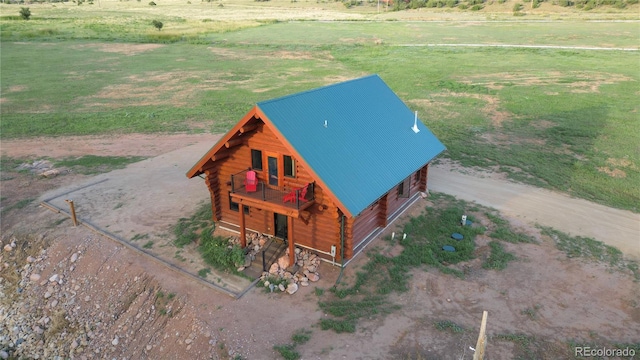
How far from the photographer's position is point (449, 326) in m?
14.5

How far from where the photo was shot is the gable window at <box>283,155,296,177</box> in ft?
56.5

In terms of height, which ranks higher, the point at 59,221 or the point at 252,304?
the point at 59,221

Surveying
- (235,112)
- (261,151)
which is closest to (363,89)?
(261,151)

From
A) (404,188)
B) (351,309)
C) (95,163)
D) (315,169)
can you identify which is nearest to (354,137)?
(315,169)

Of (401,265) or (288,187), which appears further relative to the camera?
(401,265)

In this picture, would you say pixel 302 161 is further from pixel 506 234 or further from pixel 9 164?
pixel 9 164

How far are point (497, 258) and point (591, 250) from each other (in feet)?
14.5

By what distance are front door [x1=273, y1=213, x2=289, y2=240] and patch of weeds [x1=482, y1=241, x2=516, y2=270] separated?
8380 mm

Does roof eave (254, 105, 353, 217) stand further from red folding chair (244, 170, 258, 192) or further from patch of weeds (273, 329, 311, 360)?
patch of weeds (273, 329, 311, 360)

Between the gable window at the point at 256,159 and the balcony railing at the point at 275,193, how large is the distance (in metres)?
0.43

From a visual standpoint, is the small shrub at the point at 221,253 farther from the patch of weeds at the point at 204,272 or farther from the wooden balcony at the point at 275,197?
the wooden balcony at the point at 275,197

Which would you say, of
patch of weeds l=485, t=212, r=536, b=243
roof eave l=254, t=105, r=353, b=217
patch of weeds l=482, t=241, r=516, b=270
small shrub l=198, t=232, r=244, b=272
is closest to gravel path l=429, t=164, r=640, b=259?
patch of weeds l=485, t=212, r=536, b=243

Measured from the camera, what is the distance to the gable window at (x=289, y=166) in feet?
56.5

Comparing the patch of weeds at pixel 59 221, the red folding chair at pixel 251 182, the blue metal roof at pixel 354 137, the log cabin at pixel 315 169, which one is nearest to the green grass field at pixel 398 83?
the blue metal roof at pixel 354 137
